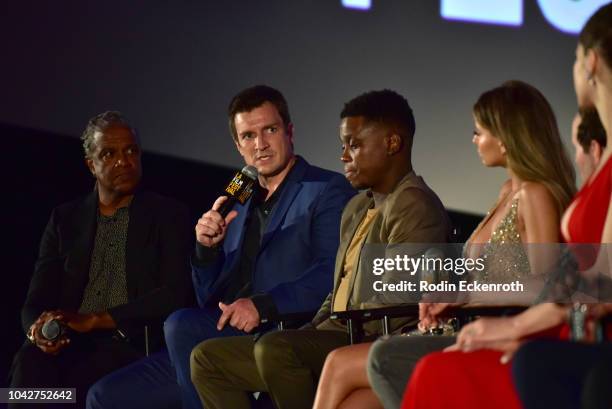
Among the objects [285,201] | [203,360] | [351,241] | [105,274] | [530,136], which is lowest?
[203,360]

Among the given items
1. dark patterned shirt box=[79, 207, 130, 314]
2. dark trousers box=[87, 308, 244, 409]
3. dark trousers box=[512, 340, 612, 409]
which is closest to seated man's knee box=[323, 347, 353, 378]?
dark trousers box=[87, 308, 244, 409]

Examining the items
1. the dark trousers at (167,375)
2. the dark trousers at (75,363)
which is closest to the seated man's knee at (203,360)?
the dark trousers at (167,375)

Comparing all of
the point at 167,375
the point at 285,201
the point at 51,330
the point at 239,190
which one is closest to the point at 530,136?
the point at 239,190

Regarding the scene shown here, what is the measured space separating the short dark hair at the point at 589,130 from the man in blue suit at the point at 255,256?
46.0 inches

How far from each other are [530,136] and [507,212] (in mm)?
208

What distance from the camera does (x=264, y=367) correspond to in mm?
2963

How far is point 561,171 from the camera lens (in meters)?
2.48

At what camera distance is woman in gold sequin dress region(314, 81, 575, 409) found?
7.63ft

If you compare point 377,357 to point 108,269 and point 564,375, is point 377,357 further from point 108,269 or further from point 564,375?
point 108,269

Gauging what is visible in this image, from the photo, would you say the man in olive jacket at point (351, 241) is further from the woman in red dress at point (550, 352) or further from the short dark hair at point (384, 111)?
the woman in red dress at point (550, 352)

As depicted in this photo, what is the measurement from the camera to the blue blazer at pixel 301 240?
3.41 metres

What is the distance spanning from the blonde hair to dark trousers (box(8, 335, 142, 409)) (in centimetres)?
184

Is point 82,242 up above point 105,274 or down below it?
above

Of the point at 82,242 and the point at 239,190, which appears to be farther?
the point at 82,242
